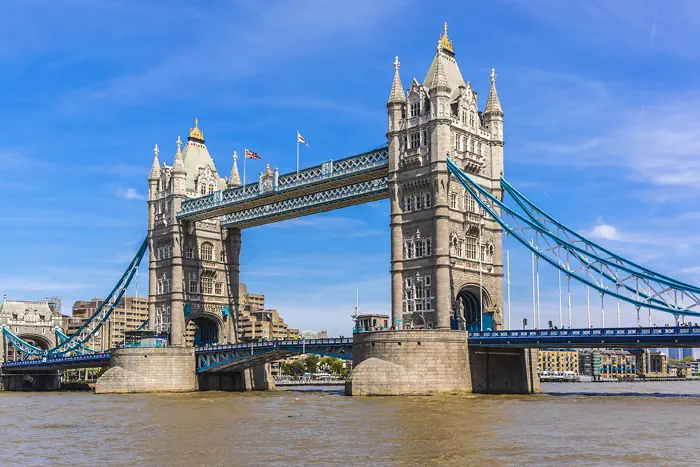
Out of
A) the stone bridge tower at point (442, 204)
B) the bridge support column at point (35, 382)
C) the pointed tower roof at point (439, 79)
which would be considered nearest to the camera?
the stone bridge tower at point (442, 204)

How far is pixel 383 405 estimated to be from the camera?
6119cm

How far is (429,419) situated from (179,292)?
63.3 metres

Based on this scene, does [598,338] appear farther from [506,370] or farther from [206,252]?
[206,252]

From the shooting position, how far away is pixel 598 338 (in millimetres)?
69125

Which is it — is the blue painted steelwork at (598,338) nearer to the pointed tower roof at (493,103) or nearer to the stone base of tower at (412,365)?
the stone base of tower at (412,365)

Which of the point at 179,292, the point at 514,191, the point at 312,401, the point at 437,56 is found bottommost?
the point at 312,401

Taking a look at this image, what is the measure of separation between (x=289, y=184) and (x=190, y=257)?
20130 mm

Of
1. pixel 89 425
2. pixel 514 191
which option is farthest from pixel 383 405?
pixel 514 191

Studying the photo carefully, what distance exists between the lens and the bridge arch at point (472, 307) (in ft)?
263

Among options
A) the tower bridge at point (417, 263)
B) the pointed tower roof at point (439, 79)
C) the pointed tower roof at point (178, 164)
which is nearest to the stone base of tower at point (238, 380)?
the tower bridge at point (417, 263)

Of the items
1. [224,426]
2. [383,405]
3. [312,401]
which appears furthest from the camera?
[312,401]

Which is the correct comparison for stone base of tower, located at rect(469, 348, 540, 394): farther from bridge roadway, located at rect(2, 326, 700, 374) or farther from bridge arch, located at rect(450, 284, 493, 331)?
bridge arch, located at rect(450, 284, 493, 331)

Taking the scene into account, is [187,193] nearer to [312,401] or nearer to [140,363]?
[140,363]

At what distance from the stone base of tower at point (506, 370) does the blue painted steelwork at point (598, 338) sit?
12.6 ft
